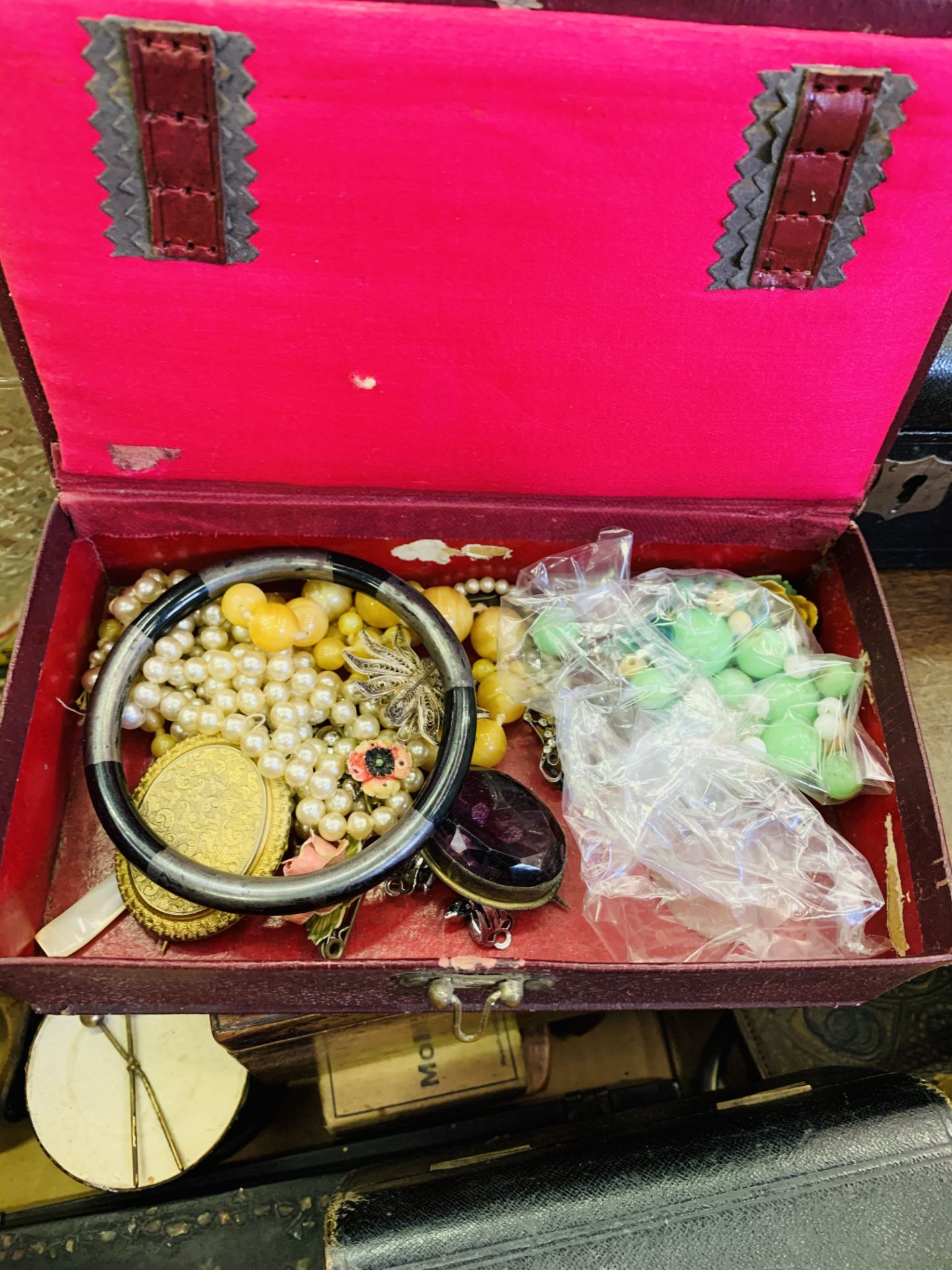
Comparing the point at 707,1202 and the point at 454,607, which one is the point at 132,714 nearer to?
the point at 454,607

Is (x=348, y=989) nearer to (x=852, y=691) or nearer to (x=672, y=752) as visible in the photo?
(x=672, y=752)

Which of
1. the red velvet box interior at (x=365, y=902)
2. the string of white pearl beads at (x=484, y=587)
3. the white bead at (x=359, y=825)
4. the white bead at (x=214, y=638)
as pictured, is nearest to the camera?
the red velvet box interior at (x=365, y=902)

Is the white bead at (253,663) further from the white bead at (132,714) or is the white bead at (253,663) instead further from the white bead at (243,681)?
the white bead at (132,714)

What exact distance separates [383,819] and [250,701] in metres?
0.22

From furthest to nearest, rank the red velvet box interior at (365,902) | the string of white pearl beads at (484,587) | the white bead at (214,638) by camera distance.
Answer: the string of white pearl beads at (484,587) → the white bead at (214,638) → the red velvet box interior at (365,902)

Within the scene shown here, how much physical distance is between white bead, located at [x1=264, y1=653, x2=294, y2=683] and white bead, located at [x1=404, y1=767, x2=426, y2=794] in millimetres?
200

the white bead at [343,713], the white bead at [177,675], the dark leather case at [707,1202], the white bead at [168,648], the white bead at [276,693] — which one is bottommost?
the dark leather case at [707,1202]

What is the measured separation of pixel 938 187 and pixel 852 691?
56 centimetres

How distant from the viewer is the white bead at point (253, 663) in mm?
1060

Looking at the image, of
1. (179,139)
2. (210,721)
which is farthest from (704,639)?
(179,139)

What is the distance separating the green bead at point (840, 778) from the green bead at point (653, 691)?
200mm

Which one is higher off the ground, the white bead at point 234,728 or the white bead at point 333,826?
the white bead at point 234,728

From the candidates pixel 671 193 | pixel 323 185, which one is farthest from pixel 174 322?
pixel 671 193

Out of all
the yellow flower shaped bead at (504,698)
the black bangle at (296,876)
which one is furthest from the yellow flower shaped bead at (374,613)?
the yellow flower shaped bead at (504,698)
